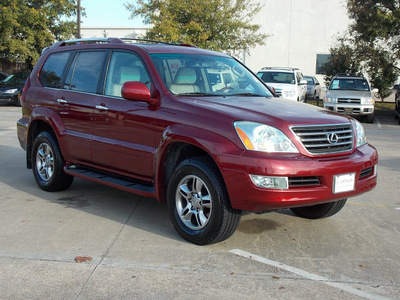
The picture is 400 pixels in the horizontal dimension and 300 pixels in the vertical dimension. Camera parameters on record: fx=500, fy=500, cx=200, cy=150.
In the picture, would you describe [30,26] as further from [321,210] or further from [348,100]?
[321,210]

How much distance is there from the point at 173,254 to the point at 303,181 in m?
1.30

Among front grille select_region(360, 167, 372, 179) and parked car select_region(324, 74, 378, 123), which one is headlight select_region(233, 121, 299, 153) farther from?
parked car select_region(324, 74, 378, 123)

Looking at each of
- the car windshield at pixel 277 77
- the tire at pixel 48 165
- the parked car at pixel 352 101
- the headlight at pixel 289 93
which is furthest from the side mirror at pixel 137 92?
the car windshield at pixel 277 77

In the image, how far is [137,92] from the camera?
4.95m

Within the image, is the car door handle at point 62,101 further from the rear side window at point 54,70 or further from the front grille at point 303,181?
the front grille at point 303,181

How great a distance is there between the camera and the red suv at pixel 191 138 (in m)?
4.27

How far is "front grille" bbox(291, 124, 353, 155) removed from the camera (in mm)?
4395

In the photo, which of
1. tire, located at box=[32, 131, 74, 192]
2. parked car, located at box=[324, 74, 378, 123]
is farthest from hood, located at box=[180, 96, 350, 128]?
parked car, located at box=[324, 74, 378, 123]

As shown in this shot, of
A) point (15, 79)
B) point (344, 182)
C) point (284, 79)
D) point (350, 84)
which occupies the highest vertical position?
point (284, 79)

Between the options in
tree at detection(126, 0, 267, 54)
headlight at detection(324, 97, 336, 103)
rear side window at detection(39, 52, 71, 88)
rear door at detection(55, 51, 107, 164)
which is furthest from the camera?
tree at detection(126, 0, 267, 54)

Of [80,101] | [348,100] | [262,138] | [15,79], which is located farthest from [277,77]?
[262,138]

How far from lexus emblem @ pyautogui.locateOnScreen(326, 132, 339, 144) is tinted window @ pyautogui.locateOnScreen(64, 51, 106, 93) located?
2.78 meters

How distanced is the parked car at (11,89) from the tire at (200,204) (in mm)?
19565

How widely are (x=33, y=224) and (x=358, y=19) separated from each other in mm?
20025
